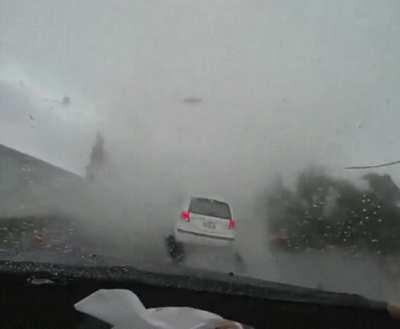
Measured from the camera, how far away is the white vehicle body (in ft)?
23.5

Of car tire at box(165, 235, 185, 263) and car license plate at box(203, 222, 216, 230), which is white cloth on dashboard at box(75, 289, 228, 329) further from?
car license plate at box(203, 222, 216, 230)

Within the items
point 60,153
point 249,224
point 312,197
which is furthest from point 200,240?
point 60,153

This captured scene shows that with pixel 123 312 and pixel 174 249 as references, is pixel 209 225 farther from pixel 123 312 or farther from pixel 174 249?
pixel 123 312

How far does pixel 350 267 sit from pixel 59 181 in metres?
9.03

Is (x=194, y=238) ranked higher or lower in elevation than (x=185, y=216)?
lower

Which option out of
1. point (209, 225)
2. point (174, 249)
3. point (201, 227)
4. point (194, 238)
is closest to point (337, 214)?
point (209, 225)

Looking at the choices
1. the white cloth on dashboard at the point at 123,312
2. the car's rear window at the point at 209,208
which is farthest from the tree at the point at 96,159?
the white cloth on dashboard at the point at 123,312

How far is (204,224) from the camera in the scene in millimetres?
7301

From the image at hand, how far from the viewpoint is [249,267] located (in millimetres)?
7074

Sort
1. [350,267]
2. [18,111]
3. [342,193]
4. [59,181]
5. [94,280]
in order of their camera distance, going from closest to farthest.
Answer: [94,280] < [350,267] < [342,193] < [59,181] < [18,111]

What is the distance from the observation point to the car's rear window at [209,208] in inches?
294

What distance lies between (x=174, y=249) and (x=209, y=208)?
35.6 inches

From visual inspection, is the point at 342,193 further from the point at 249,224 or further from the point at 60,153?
the point at 60,153

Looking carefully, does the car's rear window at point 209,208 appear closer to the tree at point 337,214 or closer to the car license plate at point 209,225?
the car license plate at point 209,225
